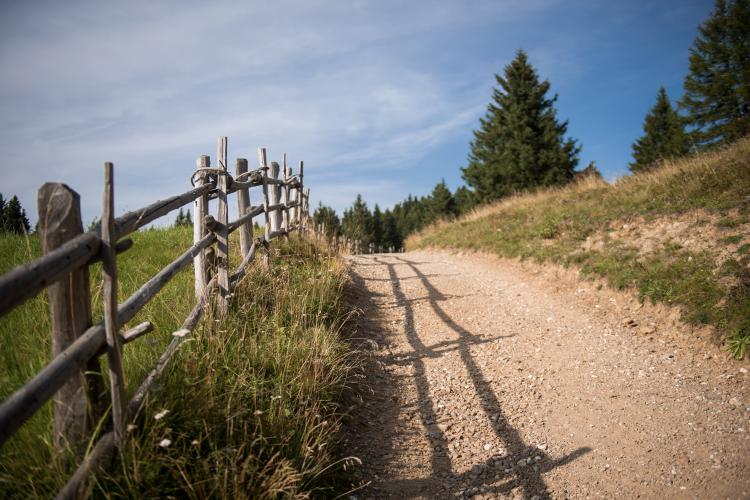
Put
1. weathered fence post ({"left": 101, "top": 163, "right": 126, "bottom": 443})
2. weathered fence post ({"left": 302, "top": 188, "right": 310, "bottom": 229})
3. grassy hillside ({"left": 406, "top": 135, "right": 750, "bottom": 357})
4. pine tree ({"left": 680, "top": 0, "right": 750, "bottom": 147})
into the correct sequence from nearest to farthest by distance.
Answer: weathered fence post ({"left": 101, "top": 163, "right": 126, "bottom": 443}), grassy hillside ({"left": 406, "top": 135, "right": 750, "bottom": 357}), weathered fence post ({"left": 302, "top": 188, "right": 310, "bottom": 229}), pine tree ({"left": 680, "top": 0, "right": 750, "bottom": 147})

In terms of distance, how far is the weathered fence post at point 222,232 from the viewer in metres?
4.34

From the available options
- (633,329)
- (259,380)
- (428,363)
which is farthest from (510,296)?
(259,380)

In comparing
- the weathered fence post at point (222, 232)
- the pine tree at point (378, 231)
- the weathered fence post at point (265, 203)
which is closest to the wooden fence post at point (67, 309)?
the weathered fence post at point (222, 232)

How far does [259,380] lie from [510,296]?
575cm

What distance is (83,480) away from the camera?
187cm

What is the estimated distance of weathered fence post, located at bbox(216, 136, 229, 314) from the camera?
4340 mm

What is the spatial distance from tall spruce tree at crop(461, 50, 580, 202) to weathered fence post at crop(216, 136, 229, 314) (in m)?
20.4

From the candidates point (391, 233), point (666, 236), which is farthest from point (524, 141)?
point (391, 233)

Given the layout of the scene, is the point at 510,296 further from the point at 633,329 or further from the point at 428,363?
the point at 428,363

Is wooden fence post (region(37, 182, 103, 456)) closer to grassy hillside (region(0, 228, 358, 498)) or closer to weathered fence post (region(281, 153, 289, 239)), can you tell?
grassy hillside (region(0, 228, 358, 498))

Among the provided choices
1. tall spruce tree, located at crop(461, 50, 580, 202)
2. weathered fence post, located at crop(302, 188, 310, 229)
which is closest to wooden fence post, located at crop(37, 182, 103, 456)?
weathered fence post, located at crop(302, 188, 310, 229)

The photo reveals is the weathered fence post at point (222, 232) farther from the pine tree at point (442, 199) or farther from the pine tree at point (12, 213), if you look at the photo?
the pine tree at point (442, 199)

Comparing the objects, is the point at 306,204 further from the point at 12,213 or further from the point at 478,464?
the point at 478,464

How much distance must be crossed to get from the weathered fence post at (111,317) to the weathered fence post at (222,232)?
1968mm
